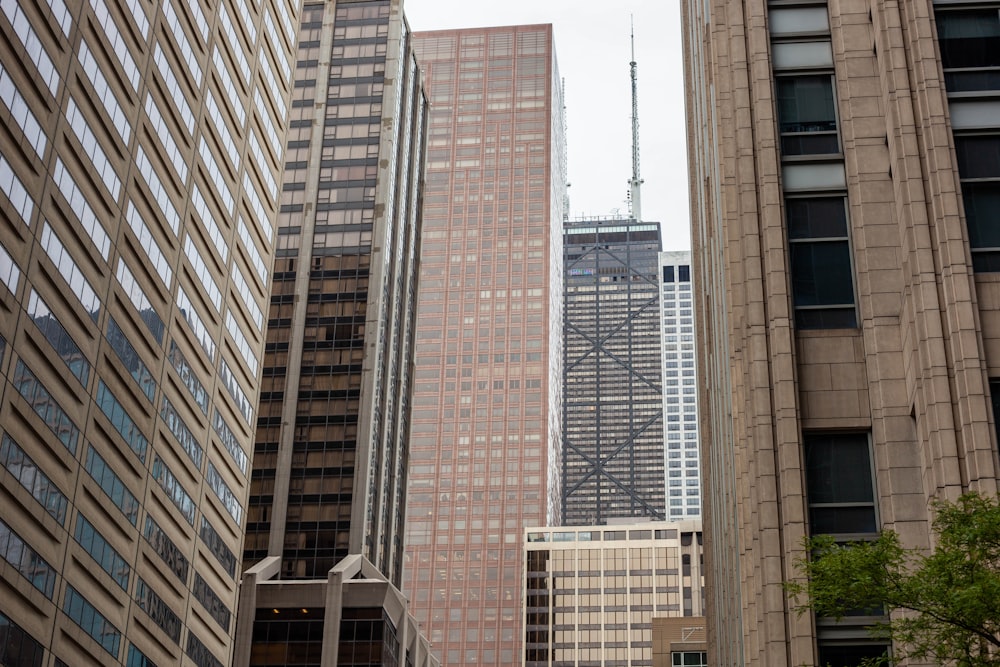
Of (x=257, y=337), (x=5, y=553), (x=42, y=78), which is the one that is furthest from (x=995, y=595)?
(x=257, y=337)

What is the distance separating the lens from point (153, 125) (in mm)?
72750

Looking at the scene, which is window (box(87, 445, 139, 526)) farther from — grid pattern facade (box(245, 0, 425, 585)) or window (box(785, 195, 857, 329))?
grid pattern facade (box(245, 0, 425, 585))

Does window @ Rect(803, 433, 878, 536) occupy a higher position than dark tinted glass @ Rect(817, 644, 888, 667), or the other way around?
window @ Rect(803, 433, 878, 536)

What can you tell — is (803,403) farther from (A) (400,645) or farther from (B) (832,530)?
(A) (400,645)

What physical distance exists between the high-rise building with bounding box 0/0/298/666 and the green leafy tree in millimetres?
42534

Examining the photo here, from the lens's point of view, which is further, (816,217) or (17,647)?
(17,647)

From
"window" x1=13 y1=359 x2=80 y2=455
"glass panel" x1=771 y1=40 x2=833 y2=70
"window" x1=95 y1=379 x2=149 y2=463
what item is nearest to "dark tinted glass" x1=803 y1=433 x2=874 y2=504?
"glass panel" x1=771 y1=40 x2=833 y2=70

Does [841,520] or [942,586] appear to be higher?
[841,520]

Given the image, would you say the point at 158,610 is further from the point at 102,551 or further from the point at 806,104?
the point at 806,104

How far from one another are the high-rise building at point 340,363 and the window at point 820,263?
81.1 m

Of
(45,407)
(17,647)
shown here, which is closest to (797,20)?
(45,407)

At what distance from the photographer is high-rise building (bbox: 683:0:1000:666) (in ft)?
124

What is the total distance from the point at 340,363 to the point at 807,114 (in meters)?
97.5

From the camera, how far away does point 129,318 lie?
70.0 meters
